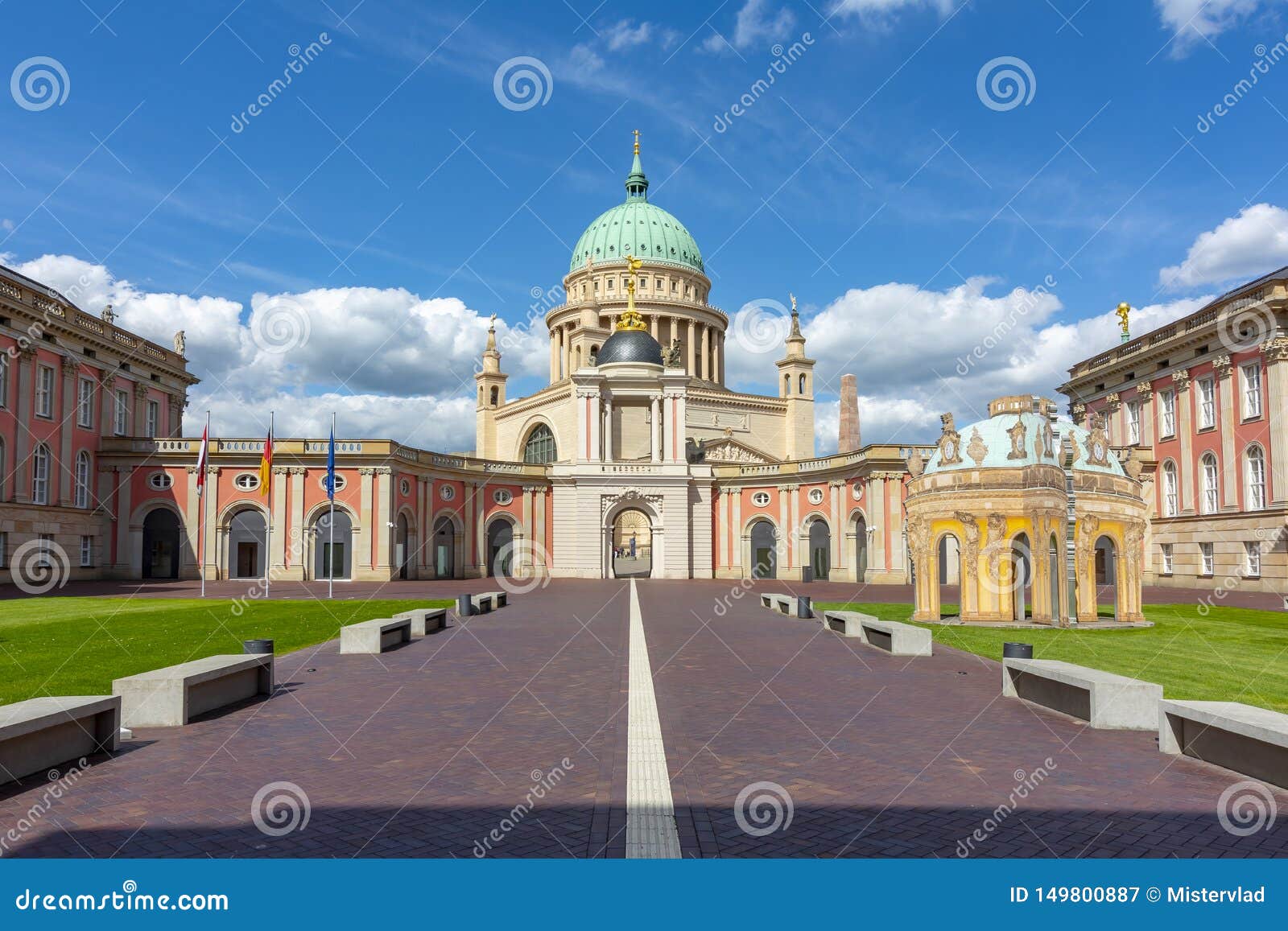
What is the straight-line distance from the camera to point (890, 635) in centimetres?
1908

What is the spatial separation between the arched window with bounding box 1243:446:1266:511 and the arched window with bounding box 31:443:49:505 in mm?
57516

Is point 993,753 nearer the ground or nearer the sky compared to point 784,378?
nearer the ground

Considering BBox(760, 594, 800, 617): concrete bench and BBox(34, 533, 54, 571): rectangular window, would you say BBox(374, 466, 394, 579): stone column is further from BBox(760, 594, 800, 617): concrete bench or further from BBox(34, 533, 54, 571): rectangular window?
BBox(760, 594, 800, 617): concrete bench

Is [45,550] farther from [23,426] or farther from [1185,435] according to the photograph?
[1185,435]

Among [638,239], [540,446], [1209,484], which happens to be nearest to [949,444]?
[1209,484]

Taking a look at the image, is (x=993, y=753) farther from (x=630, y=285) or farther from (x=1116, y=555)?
(x=630, y=285)

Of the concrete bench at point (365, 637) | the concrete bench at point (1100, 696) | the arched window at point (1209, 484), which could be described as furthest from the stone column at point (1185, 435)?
the concrete bench at point (365, 637)

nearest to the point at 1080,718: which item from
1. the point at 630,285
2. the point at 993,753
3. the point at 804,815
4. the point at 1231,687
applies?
the point at 993,753

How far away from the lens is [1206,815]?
7.62 m

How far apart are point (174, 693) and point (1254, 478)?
153ft

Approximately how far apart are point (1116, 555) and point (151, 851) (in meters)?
23.7

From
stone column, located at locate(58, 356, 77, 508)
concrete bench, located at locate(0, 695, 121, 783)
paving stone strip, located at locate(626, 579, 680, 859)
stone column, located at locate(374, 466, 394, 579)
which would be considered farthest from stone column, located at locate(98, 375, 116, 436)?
concrete bench, located at locate(0, 695, 121, 783)

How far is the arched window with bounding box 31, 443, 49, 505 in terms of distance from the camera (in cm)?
4623

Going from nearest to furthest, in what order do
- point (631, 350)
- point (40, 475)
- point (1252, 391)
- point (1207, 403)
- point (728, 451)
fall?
1. point (1252, 391)
2. point (40, 475)
3. point (1207, 403)
4. point (631, 350)
5. point (728, 451)
